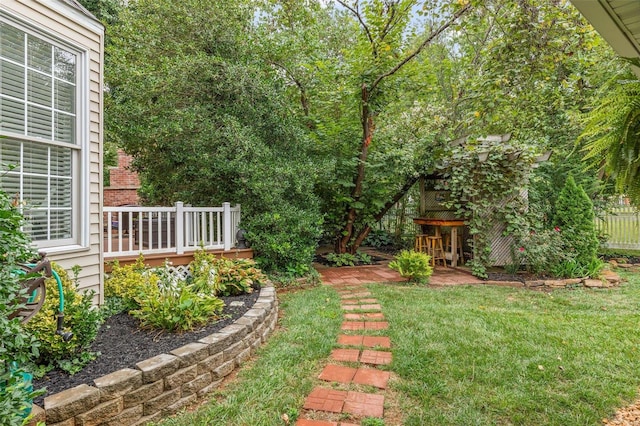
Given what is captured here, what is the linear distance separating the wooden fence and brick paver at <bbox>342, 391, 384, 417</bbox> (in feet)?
28.6

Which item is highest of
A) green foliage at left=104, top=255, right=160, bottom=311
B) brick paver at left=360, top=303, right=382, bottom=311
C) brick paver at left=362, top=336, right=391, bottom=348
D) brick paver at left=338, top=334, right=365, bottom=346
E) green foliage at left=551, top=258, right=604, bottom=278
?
green foliage at left=104, top=255, right=160, bottom=311

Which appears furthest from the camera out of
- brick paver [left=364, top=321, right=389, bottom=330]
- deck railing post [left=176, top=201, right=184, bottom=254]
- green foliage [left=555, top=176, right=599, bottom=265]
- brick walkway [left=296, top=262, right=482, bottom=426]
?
green foliage [left=555, top=176, right=599, bottom=265]

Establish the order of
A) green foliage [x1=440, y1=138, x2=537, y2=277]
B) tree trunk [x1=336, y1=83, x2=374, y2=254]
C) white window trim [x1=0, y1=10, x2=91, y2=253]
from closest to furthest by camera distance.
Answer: white window trim [x1=0, y1=10, x2=91, y2=253]
green foliage [x1=440, y1=138, x2=537, y2=277]
tree trunk [x1=336, y1=83, x2=374, y2=254]

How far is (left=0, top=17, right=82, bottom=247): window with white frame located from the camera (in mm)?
2484

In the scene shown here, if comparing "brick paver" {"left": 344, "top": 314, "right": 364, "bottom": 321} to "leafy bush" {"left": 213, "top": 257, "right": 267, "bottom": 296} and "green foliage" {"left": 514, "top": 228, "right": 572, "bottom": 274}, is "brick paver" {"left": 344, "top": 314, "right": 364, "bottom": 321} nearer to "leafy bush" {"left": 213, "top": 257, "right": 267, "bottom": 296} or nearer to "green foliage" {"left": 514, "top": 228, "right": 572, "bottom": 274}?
"leafy bush" {"left": 213, "top": 257, "right": 267, "bottom": 296}

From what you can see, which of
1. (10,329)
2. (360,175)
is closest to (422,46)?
(360,175)

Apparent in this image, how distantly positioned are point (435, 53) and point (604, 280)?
847 centimetres

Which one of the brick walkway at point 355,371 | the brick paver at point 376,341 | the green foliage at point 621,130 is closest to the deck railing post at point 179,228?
the brick walkway at point 355,371

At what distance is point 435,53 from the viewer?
11.1 metres

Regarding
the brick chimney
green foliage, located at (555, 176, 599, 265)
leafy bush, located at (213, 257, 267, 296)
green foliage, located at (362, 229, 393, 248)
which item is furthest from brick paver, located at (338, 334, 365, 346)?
the brick chimney

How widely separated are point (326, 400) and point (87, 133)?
294cm

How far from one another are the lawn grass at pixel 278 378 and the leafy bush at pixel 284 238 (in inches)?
58.5

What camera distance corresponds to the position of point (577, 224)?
19.0 feet

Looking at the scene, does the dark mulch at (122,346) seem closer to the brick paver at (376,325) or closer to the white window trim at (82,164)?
the white window trim at (82,164)
